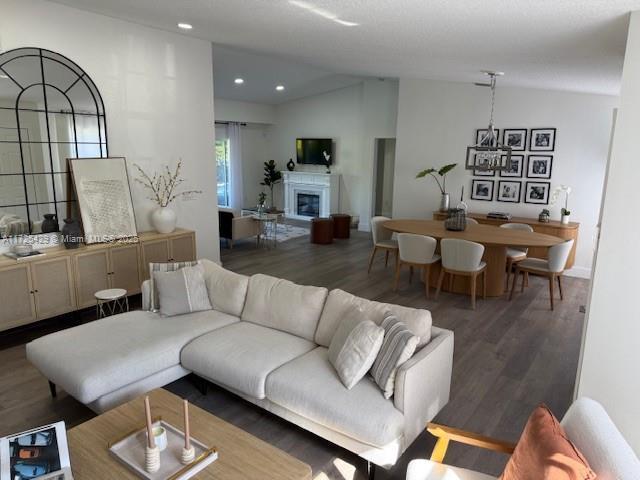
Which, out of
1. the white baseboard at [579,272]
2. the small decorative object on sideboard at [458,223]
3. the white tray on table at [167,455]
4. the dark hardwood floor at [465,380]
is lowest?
the dark hardwood floor at [465,380]

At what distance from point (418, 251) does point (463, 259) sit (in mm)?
557

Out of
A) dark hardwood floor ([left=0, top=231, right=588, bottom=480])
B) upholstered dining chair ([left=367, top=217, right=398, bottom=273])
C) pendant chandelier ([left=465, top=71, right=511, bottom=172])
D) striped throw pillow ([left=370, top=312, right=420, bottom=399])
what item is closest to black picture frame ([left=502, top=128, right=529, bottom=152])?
pendant chandelier ([left=465, top=71, right=511, bottom=172])

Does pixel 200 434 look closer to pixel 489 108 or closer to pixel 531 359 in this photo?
pixel 531 359

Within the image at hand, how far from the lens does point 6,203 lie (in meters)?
4.16

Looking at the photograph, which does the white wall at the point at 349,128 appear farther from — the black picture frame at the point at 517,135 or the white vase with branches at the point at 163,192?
the white vase with branches at the point at 163,192

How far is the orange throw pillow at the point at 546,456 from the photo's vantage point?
4.91 ft

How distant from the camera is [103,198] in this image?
475 cm

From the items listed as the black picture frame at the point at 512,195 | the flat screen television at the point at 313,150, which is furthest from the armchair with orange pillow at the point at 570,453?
the flat screen television at the point at 313,150

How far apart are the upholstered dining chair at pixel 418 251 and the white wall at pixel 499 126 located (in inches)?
94.3

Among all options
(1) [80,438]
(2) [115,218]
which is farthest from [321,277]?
(1) [80,438]

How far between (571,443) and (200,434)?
1654 mm

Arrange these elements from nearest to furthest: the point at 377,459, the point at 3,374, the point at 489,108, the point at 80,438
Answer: the point at 80,438
the point at 377,459
the point at 3,374
the point at 489,108

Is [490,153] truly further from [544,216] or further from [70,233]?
[70,233]

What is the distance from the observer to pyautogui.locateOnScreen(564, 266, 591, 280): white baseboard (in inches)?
257
